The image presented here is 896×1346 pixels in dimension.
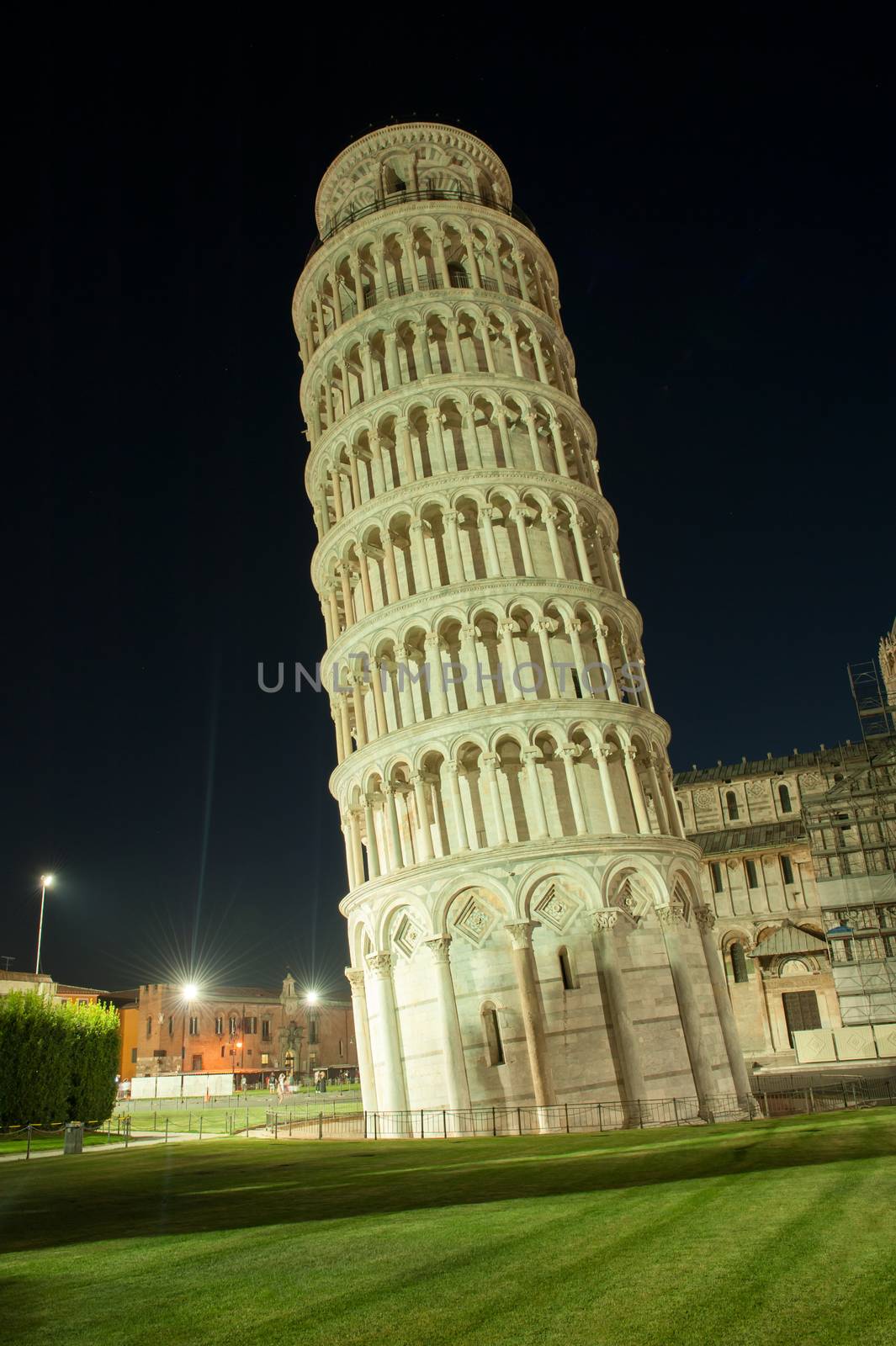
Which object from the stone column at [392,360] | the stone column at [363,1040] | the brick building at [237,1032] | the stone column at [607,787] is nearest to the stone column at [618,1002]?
the stone column at [607,787]

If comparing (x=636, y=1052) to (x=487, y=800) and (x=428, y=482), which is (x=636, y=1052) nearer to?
(x=487, y=800)

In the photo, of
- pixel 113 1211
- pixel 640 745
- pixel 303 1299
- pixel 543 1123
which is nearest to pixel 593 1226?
pixel 303 1299

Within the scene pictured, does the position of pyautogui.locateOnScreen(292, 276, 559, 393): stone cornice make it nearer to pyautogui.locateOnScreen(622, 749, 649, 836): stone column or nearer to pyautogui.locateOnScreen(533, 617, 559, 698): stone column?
pyautogui.locateOnScreen(533, 617, 559, 698): stone column

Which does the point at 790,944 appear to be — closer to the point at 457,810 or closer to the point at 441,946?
the point at 457,810

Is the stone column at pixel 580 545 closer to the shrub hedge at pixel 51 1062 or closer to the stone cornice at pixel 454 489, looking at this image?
the stone cornice at pixel 454 489

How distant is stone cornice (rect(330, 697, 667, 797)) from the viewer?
33250 mm

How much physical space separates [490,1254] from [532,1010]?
2057 cm

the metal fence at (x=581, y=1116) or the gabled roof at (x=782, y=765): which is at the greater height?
the gabled roof at (x=782, y=765)

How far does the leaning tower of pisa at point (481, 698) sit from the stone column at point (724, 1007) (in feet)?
0.37

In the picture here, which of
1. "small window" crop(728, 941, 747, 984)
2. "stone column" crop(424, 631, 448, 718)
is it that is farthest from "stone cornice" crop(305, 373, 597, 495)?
"small window" crop(728, 941, 747, 984)

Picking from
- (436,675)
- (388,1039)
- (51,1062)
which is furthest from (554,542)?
(51,1062)

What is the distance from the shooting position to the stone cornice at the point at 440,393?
3909 cm

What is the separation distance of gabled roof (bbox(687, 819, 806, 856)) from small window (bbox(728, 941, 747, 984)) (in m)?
6.35

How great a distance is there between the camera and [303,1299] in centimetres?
861
